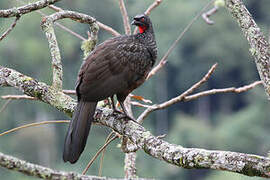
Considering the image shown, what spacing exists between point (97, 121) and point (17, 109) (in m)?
45.7

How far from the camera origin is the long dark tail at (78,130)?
3502 mm

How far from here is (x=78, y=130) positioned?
3641 mm

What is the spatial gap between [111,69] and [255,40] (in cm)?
129

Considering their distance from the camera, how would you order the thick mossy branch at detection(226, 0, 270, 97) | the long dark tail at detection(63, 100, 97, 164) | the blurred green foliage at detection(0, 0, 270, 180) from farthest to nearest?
the blurred green foliage at detection(0, 0, 270, 180) < the long dark tail at detection(63, 100, 97, 164) < the thick mossy branch at detection(226, 0, 270, 97)

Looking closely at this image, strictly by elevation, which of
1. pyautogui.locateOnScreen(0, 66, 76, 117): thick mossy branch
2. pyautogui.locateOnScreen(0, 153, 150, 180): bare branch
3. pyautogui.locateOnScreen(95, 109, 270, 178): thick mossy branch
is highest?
pyautogui.locateOnScreen(0, 66, 76, 117): thick mossy branch

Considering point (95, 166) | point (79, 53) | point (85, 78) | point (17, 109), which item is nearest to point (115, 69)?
point (85, 78)

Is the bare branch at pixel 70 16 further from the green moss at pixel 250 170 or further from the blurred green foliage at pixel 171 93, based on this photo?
the blurred green foliage at pixel 171 93

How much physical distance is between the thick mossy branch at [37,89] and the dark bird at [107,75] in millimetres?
100

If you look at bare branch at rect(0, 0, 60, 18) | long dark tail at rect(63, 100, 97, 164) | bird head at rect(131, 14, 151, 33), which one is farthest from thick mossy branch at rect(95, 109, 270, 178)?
bird head at rect(131, 14, 151, 33)

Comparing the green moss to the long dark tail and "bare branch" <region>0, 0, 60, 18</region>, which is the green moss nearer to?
the long dark tail

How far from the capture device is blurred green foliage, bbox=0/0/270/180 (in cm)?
4438

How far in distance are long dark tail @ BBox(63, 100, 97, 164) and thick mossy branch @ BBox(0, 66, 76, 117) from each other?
10cm

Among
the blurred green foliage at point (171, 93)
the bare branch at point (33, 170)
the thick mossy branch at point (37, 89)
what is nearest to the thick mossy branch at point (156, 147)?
the thick mossy branch at point (37, 89)

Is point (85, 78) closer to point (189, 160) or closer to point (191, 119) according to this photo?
point (189, 160)
